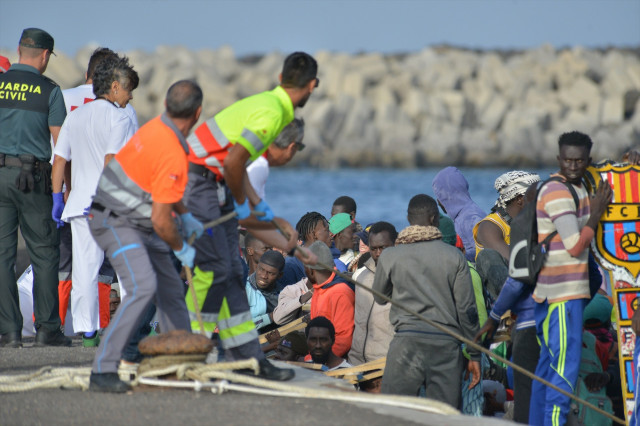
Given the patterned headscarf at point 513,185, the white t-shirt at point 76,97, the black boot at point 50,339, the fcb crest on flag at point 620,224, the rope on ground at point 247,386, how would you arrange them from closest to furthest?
1. the rope on ground at point 247,386
2. the fcb crest on flag at point 620,224
3. the black boot at point 50,339
4. the white t-shirt at point 76,97
5. the patterned headscarf at point 513,185

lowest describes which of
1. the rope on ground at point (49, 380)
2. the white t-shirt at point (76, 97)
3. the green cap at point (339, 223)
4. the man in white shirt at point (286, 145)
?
the rope on ground at point (49, 380)

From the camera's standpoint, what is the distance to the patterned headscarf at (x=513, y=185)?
357 inches

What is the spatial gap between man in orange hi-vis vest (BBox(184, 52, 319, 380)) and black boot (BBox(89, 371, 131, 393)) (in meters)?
0.75

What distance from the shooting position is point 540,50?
64438mm

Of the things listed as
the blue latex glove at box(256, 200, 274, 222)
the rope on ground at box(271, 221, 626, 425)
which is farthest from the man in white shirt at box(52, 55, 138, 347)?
the rope on ground at box(271, 221, 626, 425)

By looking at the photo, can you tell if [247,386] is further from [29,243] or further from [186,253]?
[29,243]

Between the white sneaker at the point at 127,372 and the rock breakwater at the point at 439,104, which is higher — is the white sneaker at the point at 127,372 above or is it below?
below

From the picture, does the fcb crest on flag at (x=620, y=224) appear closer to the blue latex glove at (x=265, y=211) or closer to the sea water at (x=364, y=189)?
the blue latex glove at (x=265, y=211)

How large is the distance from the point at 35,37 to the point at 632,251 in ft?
16.1

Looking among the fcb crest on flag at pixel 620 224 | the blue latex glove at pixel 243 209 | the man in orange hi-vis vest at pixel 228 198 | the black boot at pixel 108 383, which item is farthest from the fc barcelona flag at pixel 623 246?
the black boot at pixel 108 383

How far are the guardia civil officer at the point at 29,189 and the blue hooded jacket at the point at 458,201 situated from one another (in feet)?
11.9

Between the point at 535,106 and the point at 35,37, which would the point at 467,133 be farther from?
the point at 35,37

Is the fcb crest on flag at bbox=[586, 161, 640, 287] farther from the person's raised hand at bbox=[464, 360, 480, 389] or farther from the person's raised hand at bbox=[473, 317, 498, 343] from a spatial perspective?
the person's raised hand at bbox=[464, 360, 480, 389]

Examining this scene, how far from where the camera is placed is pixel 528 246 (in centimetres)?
723
